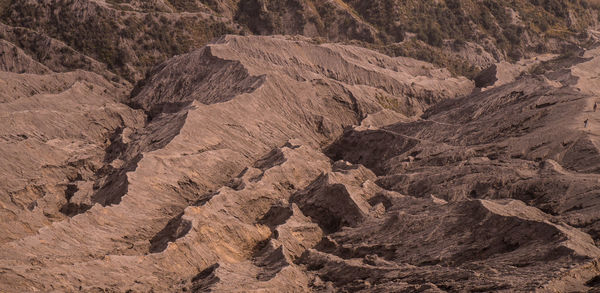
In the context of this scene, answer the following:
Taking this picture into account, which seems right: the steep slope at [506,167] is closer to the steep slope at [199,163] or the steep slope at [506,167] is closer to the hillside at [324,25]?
the steep slope at [199,163]

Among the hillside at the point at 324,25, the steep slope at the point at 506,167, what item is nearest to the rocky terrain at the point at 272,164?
the steep slope at the point at 506,167

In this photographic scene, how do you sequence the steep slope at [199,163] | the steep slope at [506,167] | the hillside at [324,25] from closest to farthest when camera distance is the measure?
1. the steep slope at [506,167]
2. the steep slope at [199,163]
3. the hillside at [324,25]

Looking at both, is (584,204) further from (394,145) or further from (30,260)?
(30,260)

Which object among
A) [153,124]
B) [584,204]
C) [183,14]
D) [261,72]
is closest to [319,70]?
[261,72]

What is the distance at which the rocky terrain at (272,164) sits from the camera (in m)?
41.7

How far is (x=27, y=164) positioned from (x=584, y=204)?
29605 mm

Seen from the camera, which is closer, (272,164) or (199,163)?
(199,163)

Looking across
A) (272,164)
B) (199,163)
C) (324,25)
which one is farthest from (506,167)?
(324,25)

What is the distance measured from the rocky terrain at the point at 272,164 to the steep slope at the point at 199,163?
0.39 ft

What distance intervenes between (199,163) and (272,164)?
3737 millimetres

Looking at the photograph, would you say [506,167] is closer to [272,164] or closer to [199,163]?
[272,164]

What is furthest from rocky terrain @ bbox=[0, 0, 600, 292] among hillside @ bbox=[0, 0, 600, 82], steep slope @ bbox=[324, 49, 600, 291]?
hillside @ bbox=[0, 0, 600, 82]

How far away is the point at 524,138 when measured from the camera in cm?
5512

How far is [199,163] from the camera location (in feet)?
181
